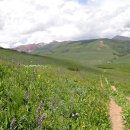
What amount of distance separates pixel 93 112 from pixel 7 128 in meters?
6.74

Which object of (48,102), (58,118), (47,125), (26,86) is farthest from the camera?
(26,86)

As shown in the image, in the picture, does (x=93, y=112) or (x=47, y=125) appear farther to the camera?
(x=93, y=112)

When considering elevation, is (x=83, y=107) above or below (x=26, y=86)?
below

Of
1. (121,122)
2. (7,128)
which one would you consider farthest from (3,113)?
(121,122)

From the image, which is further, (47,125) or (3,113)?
(47,125)

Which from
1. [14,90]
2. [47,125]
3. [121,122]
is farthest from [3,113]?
[121,122]

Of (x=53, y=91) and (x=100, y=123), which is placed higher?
(x=53, y=91)

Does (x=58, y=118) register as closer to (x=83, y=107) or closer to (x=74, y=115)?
(x=74, y=115)

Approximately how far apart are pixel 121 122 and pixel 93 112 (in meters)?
1.39

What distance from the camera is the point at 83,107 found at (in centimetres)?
1620

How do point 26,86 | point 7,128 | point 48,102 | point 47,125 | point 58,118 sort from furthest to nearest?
point 26,86 → point 48,102 → point 58,118 → point 47,125 → point 7,128

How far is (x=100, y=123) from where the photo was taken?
15.0m

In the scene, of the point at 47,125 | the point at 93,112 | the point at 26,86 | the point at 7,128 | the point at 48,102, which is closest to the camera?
the point at 7,128

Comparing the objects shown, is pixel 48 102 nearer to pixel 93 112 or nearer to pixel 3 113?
pixel 93 112
